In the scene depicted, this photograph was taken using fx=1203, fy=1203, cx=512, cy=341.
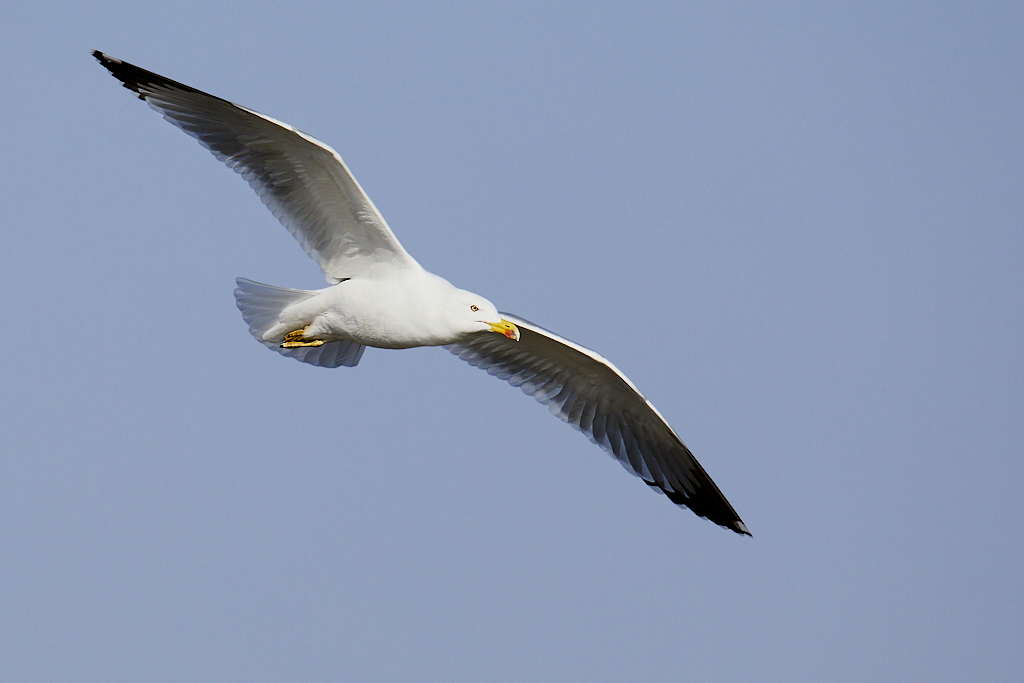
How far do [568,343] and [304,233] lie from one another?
6.64ft

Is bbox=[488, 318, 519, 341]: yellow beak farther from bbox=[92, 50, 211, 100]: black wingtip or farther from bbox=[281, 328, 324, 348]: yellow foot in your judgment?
bbox=[92, 50, 211, 100]: black wingtip

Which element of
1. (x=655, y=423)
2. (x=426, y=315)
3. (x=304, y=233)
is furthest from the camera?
(x=655, y=423)

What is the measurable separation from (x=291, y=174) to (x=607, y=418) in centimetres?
321

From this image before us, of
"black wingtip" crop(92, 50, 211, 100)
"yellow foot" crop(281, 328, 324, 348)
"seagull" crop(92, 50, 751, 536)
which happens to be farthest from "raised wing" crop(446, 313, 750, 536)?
"black wingtip" crop(92, 50, 211, 100)

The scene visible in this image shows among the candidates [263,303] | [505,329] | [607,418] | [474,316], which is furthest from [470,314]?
[607,418]

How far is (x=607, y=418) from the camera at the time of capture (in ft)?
31.4

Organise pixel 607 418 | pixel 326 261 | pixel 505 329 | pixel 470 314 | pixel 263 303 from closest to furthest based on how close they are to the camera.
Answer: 1. pixel 470 314
2. pixel 505 329
3. pixel 326 261
4. pixel 263 303
5. pixel 607 418

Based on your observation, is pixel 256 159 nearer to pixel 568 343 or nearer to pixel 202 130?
pixel 202 130

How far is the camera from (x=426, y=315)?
7.71 m

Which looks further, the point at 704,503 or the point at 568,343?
the point at 704,503

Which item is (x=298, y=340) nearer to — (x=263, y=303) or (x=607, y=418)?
(x=263, y=303)

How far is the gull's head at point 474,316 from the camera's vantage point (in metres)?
7.70

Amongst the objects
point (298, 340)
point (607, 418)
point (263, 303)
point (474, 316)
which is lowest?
point (298, 340)

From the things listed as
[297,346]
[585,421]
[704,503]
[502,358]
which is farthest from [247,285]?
[704,503]
